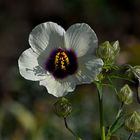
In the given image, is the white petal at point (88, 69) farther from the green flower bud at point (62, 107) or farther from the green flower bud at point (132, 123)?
the green flower bud at point (132, 123)

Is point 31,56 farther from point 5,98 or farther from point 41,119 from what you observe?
point 5,98

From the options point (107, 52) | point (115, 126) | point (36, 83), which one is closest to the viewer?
point (107, 52)

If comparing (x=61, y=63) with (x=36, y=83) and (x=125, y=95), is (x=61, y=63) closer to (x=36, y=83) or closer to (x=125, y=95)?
(x=125, y=95)

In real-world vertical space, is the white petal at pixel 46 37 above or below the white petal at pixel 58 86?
above

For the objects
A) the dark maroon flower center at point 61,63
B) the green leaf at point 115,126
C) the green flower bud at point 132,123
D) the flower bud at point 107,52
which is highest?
the flower bud at point 107,52

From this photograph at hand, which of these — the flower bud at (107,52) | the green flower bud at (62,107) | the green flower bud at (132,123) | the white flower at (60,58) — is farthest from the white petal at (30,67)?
the green flower bud at (132,123)

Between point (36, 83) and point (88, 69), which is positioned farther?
point (36, 83)

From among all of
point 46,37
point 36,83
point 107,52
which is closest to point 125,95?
point 107,52
